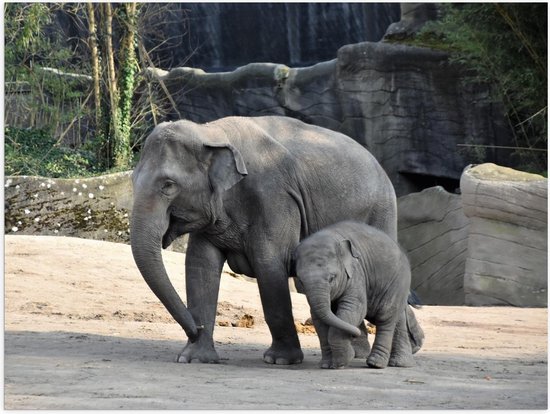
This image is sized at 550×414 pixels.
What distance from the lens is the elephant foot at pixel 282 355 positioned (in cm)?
850

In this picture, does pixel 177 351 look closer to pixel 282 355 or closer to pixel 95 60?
pixel 282 355

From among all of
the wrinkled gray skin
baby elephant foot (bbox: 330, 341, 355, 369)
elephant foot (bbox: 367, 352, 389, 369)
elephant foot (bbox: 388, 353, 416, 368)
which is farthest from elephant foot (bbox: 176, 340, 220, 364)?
elephant foot (bbox: 388, 353, 416, 368)

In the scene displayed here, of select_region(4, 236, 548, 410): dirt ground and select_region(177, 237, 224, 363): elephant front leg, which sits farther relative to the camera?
select_region(177, 237, 224, 363): elephant front leg

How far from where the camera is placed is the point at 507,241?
47.9 ft

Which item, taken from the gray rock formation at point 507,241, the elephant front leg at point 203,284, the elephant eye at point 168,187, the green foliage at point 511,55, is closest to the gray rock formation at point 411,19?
the green foliage at point 511,55

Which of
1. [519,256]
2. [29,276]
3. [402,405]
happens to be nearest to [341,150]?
[402,405]

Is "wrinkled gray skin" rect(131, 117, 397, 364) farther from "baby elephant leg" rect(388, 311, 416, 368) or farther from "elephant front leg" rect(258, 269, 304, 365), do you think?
"baby elephant leg" rect(388, 311, 416, 368)

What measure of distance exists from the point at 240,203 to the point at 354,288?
3.23ft

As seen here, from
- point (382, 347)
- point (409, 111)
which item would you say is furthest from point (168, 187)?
point (409, 111)

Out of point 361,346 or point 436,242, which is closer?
point 361,346

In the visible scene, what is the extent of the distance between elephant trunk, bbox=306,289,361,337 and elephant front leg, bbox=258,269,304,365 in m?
0.56

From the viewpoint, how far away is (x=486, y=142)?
20266 millimetres

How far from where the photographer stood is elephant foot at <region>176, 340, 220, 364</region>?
838 cm

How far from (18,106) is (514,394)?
15.9 m
